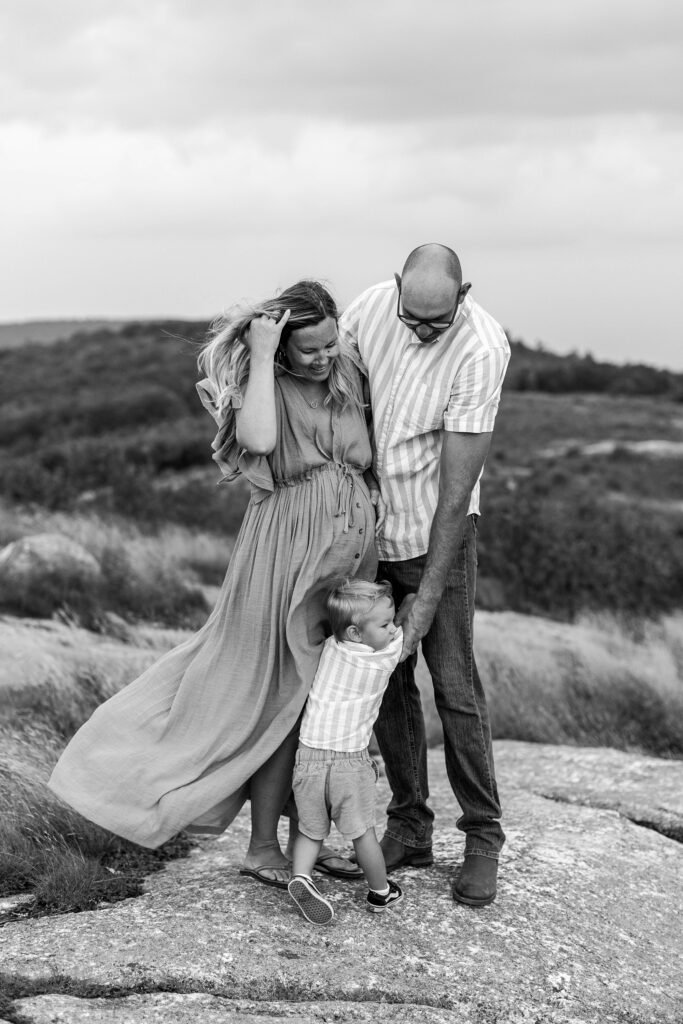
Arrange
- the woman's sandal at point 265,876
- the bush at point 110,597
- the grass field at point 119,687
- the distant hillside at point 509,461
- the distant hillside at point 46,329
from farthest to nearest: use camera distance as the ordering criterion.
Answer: the distant hillside at point 46,329 → the distant hillside at point 509,461 → the bush at point 110,597 → the grass field at point 119,687 → the woman's sandal at point 265,876

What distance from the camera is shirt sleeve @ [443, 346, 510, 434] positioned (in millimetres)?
3816

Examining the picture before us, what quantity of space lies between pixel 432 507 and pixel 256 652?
80cm

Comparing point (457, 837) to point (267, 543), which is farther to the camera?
point (457, 837)

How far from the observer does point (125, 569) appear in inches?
378

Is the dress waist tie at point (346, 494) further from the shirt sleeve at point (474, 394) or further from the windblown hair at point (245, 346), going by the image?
the shirt sleeve at point (474, 394)

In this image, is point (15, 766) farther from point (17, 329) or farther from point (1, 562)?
point (17, 329)

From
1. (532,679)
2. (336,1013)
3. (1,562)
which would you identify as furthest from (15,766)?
(1,562)

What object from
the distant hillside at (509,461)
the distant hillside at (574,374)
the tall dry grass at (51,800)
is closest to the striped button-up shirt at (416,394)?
the distant hillside at (509,461)

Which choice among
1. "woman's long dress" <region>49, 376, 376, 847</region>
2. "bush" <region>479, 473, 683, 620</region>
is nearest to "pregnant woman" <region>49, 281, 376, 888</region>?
"woman's long dress" <region>49, 376, 376, 847</region>

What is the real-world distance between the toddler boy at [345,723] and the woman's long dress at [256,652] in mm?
81

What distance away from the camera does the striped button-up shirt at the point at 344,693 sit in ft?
12.6

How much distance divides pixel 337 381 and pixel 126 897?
1963mm

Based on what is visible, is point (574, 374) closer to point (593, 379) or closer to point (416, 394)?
point (593, 379)

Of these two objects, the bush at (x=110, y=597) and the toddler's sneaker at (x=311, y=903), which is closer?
the toddler's sneaker at (x=311, y=903)
